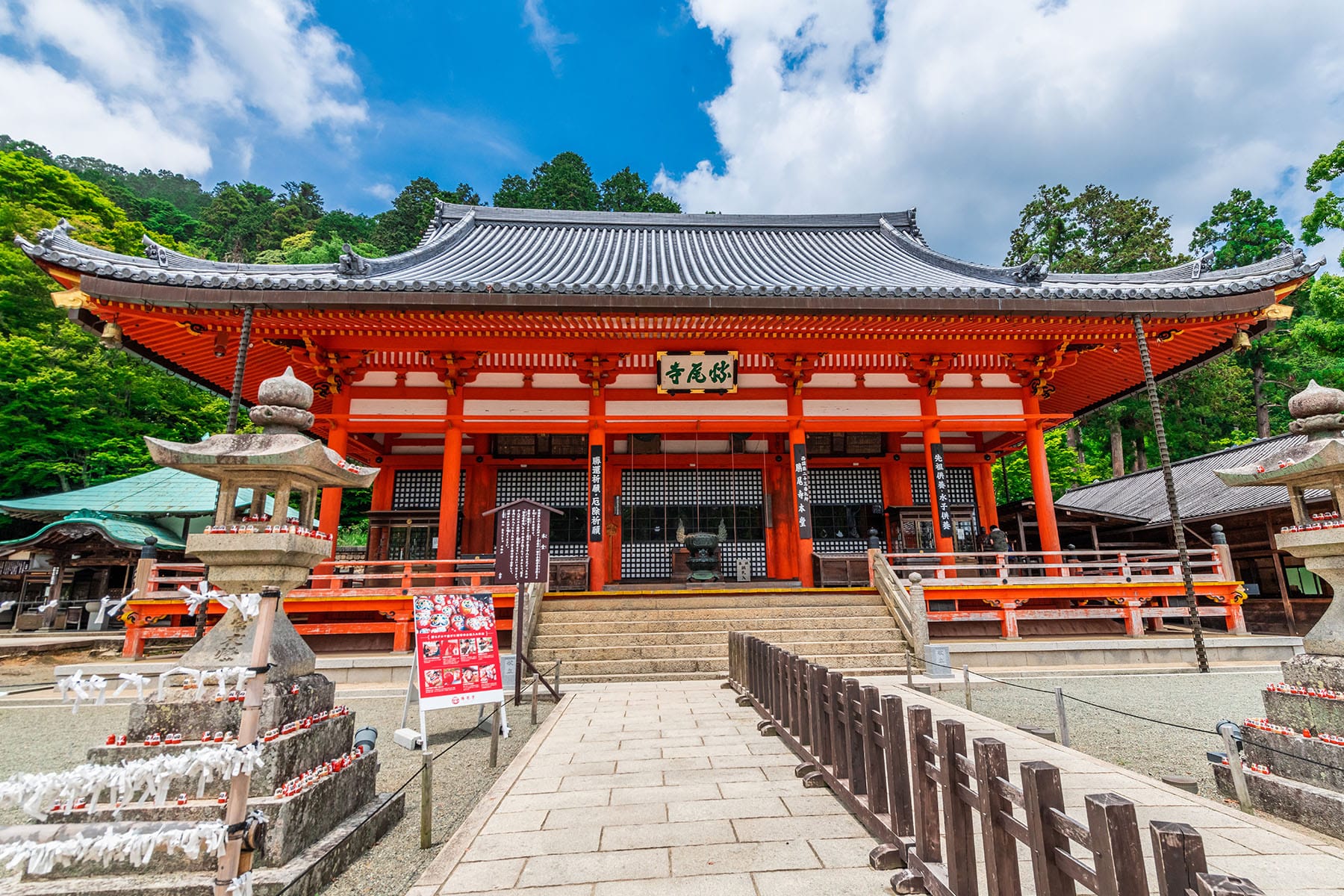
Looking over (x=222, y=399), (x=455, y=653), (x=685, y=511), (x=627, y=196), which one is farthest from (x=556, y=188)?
(x=455, y=653)

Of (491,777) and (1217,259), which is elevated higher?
(1217,259)

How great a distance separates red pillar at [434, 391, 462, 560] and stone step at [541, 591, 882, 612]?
7.50ft

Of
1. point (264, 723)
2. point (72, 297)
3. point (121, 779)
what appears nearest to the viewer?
point (121, 779)

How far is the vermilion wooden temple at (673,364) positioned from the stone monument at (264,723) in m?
5.94

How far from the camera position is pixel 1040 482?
1164cm

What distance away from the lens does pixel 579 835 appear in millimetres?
3391

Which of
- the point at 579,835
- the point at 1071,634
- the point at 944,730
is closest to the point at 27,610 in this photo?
the point at 579,835

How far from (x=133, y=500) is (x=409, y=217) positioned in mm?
34660

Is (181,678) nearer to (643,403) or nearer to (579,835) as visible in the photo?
(579,835)

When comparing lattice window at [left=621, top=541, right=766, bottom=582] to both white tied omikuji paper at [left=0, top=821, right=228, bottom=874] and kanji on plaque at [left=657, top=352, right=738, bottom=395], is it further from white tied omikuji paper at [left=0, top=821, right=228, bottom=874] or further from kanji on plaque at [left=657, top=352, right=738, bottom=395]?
white tied omikuji paper at [left=0, top=821, right=228, bottom=874]

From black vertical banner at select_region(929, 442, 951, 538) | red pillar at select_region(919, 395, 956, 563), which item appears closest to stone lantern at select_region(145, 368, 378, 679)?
black vertical banner at select_region(929, 442, 951, 538)

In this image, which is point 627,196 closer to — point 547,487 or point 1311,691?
point 547,487

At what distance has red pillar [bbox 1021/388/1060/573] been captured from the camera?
11.2 m

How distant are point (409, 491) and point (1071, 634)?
47.4 feet
